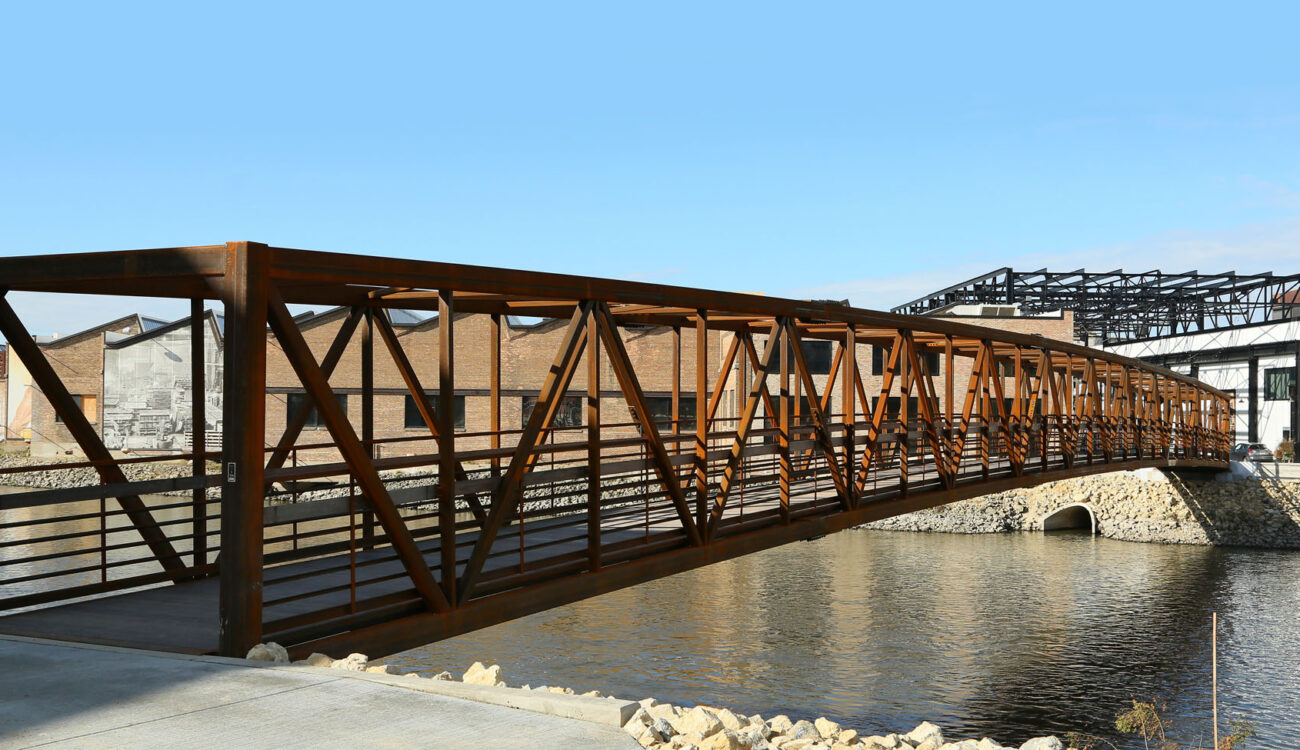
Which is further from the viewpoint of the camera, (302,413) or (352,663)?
(302,413)

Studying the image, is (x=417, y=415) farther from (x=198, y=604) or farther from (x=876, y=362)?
(x=198, y=604)

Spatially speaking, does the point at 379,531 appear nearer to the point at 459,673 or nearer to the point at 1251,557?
the point at 459,673

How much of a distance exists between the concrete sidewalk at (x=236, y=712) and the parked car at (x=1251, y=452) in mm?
49863

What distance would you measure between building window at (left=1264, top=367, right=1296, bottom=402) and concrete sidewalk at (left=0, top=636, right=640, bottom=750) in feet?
180

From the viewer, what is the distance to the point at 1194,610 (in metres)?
28.1

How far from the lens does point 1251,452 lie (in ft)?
166

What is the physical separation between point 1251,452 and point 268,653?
5286cm

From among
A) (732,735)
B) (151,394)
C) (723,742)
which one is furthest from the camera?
(151,394)

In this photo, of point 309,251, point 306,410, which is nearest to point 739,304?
point 306,410

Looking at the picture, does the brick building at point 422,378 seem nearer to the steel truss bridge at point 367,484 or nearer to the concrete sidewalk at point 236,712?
the steel truss bridge at point 367,484

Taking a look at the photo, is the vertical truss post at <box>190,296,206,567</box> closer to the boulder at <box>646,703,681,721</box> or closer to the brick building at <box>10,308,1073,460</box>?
the boulder at <box>646,703,681,721</box>

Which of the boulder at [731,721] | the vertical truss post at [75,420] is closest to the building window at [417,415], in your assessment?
the vertical truss post at [75,420]

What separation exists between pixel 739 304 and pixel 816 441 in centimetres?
321

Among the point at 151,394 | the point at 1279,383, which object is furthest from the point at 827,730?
the point at 1279,383
